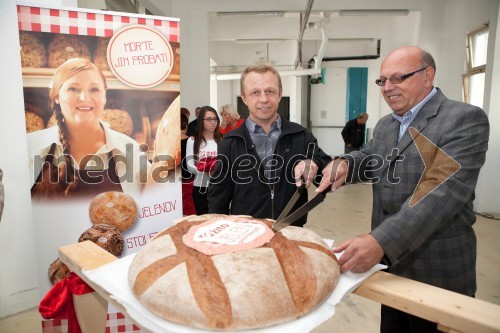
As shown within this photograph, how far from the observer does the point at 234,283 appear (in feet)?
2.25

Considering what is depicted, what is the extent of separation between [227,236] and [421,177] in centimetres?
72

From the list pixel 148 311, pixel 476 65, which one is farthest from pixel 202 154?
pixel 476 65

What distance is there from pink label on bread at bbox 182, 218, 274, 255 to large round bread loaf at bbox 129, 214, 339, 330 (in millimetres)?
18

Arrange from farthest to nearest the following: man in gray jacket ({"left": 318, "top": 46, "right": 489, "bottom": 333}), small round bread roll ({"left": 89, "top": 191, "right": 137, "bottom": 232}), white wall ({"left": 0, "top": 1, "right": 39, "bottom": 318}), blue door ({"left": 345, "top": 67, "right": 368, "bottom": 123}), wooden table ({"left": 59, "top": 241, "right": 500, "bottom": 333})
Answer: blue door ({"left": 345, "top": 67, "right": 368, "bottom": 123}) → white wall ({"left": 0, "top": 1, "right": 39, "bottom": 318}) → small round bread roll ({"left": 89, "top": 191, "right": 137, "bottom": 232}) → man in gray jacket ({"left": 318, "top": 46, "right": 489, "bottom": 333}) → wooden table ({"left": 59, "top": 241, "right": 500, "bottom": 333})

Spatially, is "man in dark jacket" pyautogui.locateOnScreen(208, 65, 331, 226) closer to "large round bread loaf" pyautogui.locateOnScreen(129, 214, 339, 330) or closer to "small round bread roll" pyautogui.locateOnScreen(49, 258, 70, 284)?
"large round bread loaf" pyautogui.locateOnScreen(129, 214, 339, 330)

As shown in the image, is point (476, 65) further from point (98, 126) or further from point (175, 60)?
point (98, 126)

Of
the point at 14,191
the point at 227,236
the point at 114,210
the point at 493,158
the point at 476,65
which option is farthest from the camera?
the point at 476,65

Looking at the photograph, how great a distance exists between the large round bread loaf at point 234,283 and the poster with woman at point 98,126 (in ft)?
2.71

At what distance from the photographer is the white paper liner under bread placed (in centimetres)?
67

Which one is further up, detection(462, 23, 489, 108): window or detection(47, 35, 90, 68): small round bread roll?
detection(462, 23, 489, 108): window

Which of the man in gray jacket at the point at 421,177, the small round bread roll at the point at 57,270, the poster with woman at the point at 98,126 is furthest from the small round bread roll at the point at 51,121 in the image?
the man in gray jacket at the point at 421,177

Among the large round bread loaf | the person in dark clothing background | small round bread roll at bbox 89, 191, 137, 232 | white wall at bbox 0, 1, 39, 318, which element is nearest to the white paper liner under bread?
the large round bread loaf

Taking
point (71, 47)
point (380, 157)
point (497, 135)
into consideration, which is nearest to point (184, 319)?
point (380, 157)

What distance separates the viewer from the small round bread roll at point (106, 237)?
158 centimetres
